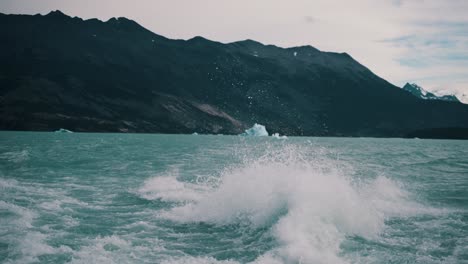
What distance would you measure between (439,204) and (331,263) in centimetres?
1253

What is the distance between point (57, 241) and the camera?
13.5 meters

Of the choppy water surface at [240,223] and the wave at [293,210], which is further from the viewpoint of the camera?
the wave at [293,210]

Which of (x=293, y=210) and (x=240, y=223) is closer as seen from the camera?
(x=293, y=210)

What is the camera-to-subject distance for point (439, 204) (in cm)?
2114

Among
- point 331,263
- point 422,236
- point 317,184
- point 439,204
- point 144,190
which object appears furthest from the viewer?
point 144,190

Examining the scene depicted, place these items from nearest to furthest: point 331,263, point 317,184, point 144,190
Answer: point 331,263, point 317,184, point 144,190

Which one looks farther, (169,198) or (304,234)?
(169,198)

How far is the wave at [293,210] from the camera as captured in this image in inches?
499

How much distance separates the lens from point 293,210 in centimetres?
1489

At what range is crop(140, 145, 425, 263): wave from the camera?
12.7 meters

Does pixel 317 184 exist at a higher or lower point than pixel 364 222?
higher

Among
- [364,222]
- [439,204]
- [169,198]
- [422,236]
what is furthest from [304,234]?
[439,204]

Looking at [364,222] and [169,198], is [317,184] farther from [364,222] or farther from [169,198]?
[169,198]

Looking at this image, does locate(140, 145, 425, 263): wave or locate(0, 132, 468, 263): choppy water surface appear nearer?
locate(0, 132, 468, 263): choppy water surface
